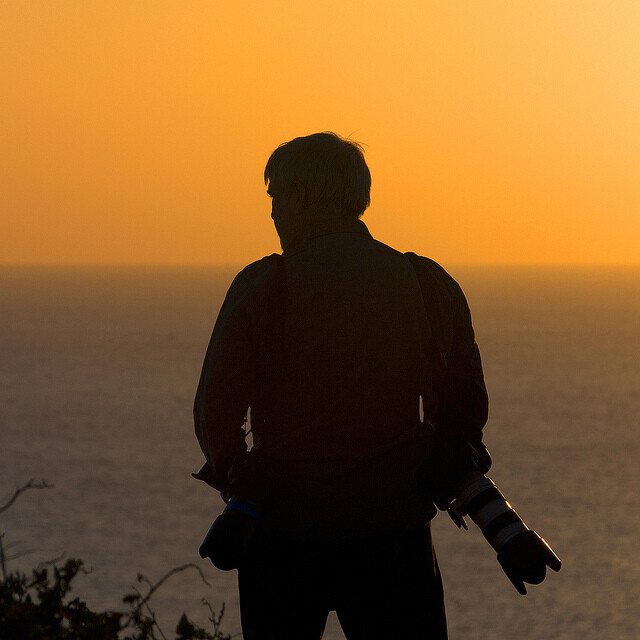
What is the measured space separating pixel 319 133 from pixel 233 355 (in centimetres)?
74

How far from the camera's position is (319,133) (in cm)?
304

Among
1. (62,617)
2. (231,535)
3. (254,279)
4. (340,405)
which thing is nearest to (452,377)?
(340,405)

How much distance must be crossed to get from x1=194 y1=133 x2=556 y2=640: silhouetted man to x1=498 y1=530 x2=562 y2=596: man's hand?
8.0 inches

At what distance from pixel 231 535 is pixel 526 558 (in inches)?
30.4

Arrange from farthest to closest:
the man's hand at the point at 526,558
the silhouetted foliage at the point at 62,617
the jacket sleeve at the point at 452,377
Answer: the jacket sleeve at the point at 452,377 < the silhouetted foliage at the point at 62,617 < the man's hand at the point at 526,558

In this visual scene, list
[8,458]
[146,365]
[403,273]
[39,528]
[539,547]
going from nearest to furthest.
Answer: [539,547] < [403,273] < [39,528] < [8,458] < [146,365]

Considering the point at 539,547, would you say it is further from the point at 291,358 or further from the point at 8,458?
the point at 8,458

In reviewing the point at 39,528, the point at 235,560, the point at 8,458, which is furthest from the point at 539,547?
the point at 8,458

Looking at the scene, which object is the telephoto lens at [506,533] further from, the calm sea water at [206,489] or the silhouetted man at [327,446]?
the calm sea water at [206,489]

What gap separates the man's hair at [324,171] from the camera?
297 cm

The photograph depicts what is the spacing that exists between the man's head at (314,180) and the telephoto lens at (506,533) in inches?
33.7

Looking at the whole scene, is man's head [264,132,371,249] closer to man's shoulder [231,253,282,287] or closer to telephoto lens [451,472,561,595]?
man's shoulder [231,253,282,287]

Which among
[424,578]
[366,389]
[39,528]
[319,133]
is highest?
[319,133]

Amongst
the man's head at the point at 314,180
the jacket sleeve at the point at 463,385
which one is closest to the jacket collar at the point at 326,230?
the man's head at the point at 314,180
